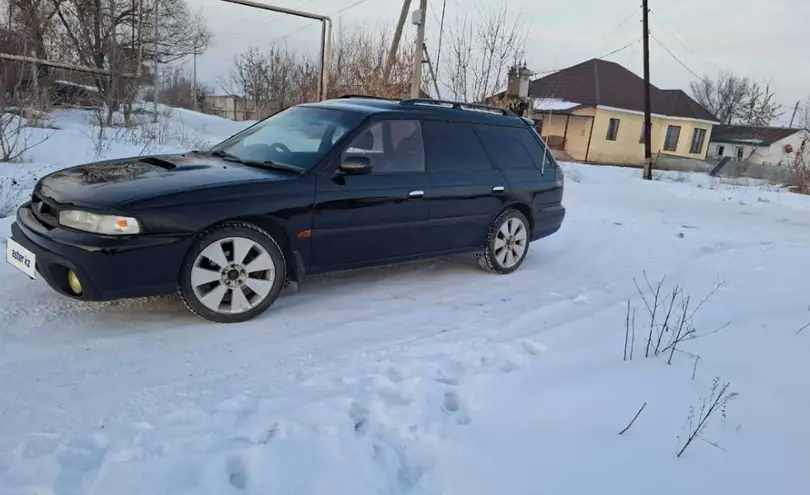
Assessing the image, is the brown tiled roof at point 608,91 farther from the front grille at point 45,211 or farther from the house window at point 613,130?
the front grille at point 45,211

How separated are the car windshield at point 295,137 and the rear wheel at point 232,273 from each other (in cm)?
71

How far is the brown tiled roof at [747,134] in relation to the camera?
49.8m

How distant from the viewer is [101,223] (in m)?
3.26

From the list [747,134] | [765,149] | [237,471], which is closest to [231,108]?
[237,471]

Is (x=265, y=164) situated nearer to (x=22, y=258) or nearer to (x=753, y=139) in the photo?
(x=22, y=258)

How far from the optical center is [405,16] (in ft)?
55.5

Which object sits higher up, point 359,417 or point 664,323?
point 664,323

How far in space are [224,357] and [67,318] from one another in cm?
115

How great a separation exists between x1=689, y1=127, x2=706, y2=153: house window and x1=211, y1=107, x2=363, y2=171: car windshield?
Result: 37449 mm

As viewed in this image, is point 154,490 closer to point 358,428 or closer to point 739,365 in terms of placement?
point 358,428

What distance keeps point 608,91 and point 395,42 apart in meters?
21.2

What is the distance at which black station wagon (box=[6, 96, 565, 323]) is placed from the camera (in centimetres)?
334

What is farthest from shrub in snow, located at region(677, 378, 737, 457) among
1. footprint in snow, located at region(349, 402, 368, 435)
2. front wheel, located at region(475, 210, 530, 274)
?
front wheel, located at region(475, 210, 530, 274)

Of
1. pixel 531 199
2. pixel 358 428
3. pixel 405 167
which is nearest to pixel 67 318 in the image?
pixel 358 428
